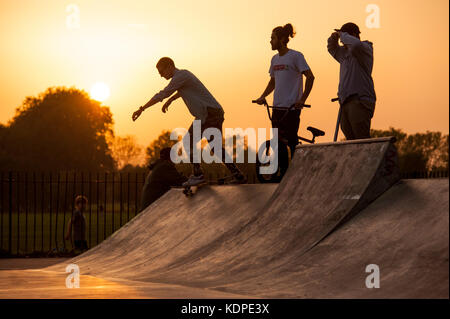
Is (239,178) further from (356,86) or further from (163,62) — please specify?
(356,86)

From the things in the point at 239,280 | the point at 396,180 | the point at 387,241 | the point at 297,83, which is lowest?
the point at 239,280

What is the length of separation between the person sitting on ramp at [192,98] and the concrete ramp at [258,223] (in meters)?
0.89

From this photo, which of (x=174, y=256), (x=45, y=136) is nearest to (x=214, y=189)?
(x=174, y=256)

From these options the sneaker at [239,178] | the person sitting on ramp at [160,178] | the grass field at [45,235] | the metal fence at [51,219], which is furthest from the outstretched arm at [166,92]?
the grass field at [45,235]

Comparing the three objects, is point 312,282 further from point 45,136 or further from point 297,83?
point 45,136

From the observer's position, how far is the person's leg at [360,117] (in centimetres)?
818

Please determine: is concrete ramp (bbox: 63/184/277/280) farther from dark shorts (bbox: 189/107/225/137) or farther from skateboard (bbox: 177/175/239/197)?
dark shorts (bbox: 189/107/225/137)

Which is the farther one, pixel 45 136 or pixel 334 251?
pixel 45 136

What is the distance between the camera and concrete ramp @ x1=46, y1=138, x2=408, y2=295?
6699 millimetres

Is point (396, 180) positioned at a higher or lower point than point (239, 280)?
higher

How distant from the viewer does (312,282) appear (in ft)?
19.0

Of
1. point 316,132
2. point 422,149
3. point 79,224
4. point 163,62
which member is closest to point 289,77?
point 316,132

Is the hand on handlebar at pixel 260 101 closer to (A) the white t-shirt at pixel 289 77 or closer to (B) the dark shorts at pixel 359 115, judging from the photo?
(A) the white t-shirt at pixel 289 77
